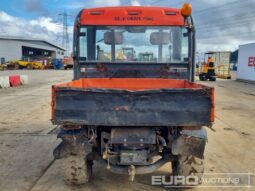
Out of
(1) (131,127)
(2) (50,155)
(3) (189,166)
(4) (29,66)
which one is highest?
(1) (131,127)

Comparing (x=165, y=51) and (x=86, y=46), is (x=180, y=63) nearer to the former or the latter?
(x=165, y=51)

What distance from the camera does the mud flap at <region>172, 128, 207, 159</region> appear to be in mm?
4340

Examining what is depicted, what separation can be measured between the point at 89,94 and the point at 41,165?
244cm

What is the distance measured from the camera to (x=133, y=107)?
414cm

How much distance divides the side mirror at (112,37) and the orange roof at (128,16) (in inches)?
8.5

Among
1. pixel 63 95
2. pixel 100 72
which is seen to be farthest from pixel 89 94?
pixel 100 72

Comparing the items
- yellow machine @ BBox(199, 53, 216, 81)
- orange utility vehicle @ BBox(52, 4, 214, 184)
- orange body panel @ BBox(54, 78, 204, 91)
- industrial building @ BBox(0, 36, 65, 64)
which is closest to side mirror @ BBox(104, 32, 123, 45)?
orange body panel @ BBox(54, 78, 204, 91)

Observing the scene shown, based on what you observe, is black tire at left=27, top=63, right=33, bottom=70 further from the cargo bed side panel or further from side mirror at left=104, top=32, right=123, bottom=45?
the cargo bed side panel

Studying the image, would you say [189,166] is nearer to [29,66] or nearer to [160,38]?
[160,38]

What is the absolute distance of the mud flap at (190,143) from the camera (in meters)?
4.34

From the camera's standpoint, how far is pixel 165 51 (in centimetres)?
674

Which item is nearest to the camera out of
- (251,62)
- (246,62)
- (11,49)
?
(251,62)

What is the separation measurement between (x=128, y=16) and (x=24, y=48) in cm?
8807

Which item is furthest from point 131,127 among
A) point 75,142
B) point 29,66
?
point 29,66
